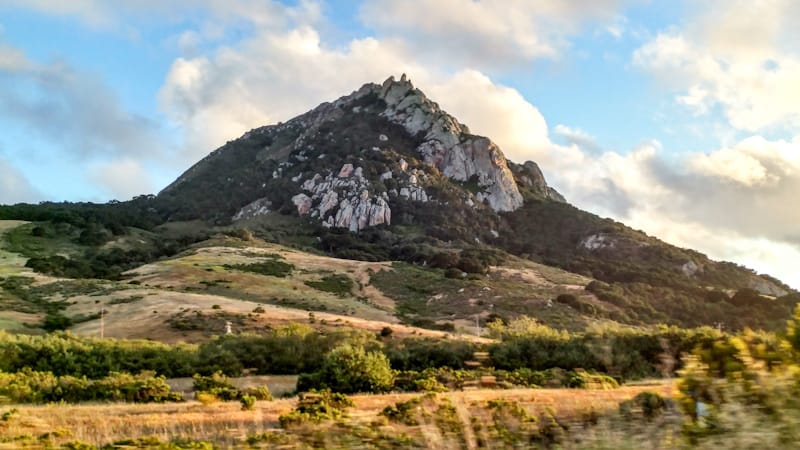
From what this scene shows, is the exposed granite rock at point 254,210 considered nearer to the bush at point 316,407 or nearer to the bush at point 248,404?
the bush at point 248,404

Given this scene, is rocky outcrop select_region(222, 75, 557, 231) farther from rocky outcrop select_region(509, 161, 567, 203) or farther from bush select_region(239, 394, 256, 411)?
bush select_region(239, 394, 256, 411)

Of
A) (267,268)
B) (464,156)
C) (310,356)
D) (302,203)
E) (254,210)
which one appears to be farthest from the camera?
(464,156)

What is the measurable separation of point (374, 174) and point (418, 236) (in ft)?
97.1

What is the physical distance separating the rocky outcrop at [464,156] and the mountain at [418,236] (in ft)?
1.29

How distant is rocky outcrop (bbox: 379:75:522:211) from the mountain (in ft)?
1.29

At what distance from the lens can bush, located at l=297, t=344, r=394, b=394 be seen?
84.9 feet

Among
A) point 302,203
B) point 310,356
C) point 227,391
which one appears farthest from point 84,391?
point 302,203

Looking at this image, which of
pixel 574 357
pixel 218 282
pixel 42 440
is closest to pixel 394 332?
pixel 574 357

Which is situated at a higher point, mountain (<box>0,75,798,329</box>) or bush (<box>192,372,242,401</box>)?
mountain (<box>0,75,798,329</box>)

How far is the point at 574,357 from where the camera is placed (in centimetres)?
3409

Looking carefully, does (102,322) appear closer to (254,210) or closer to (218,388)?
(218,388)

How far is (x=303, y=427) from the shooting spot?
28.3ft

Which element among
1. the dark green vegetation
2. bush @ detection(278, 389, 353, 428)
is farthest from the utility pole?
bush @ detection(278, 389, 353, 428)

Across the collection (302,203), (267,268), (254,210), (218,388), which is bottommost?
(218,388)
